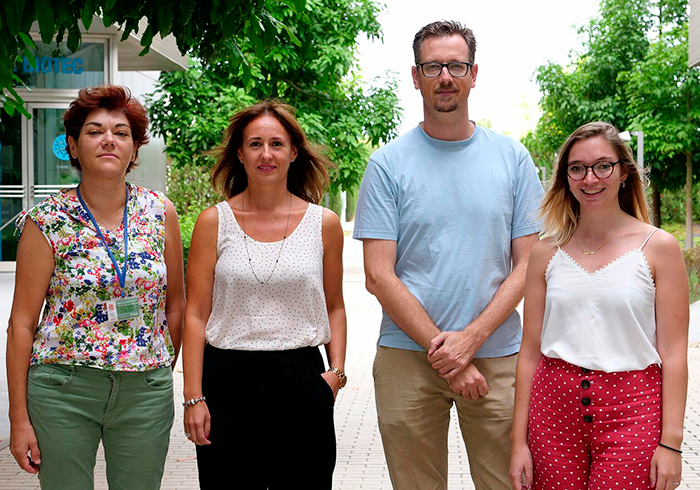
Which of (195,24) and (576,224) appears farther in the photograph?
(195,24)

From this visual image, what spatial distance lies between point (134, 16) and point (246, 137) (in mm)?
983

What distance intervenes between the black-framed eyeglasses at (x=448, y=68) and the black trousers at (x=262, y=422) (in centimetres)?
121

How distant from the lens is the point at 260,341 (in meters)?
3.40

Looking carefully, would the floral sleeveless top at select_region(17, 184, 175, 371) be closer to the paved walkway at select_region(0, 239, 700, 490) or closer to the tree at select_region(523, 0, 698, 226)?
the paved walkway at select_region(0, 239, 700, 490)

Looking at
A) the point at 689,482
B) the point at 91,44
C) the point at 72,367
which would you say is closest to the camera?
the point at 72,367

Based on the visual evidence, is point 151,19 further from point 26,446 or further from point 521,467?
point 521,467

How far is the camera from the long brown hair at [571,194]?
10.3ft

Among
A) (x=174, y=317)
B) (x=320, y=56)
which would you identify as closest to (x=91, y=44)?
(x=320, y=56)

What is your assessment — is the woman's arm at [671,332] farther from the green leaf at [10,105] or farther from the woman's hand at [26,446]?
the green leaf at [10,105]

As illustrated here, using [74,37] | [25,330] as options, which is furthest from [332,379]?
[74,37]

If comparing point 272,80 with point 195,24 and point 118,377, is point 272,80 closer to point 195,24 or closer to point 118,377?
point 195,24

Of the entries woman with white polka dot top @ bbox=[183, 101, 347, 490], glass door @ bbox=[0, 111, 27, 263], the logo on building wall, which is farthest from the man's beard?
glass door @ bbox=[0, 111, 27, 263]

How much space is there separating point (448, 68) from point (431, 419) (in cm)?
143

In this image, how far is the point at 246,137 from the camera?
3588 mm
